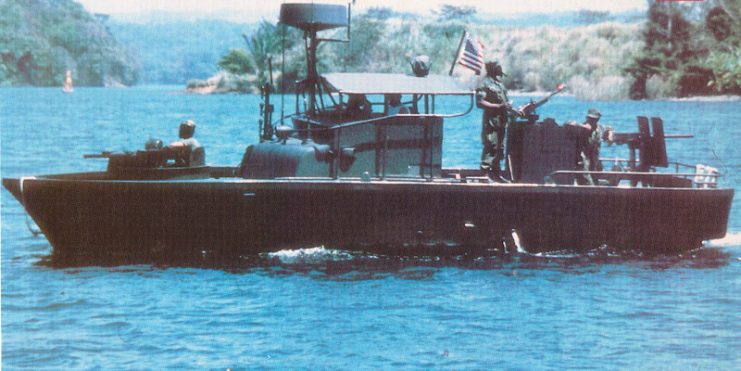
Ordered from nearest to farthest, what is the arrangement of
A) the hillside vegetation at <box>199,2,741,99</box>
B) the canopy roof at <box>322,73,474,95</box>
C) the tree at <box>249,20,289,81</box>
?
the canopy roof at <box>322,73,474,95</box>
the hillside vegetation at <box>199,2,741,99</box>
the tree at <box>249,20,289,81</box>

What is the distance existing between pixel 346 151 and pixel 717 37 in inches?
2400

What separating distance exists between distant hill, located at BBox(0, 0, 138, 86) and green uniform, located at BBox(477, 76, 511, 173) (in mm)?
21362

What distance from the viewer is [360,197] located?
17328 mm

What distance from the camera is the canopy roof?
17594mm

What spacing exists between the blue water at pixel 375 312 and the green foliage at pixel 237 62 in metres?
98.2

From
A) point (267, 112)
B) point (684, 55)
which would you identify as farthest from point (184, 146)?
point (684, 55)

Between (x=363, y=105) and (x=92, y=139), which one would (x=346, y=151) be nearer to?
(x=363, y=105)

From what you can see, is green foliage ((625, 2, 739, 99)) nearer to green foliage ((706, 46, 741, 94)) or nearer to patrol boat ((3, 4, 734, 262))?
green foliage ((706, 46, 741, 94))

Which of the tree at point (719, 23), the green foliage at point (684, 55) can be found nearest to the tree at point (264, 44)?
the green foliage at point (684, 55)

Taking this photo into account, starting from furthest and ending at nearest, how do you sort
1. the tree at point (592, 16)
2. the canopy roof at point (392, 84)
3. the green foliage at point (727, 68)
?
1. the tree at point (592, 16)
2. the green foliage at point (727, 68)
3. the canopy roof at point (392, 84)

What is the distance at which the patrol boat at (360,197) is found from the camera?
17.2 meters

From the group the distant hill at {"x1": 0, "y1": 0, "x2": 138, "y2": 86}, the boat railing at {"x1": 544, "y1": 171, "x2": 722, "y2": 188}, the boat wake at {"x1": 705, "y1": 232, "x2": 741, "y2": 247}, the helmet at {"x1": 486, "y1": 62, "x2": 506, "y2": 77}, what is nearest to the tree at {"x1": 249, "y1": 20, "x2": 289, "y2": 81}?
the distant hill at {"x1": 0, "y1": 0, "x2": 138, "y2": 86}

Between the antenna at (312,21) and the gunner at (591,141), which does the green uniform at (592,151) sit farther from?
the antenna at (312,21)

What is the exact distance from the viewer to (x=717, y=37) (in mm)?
74188
